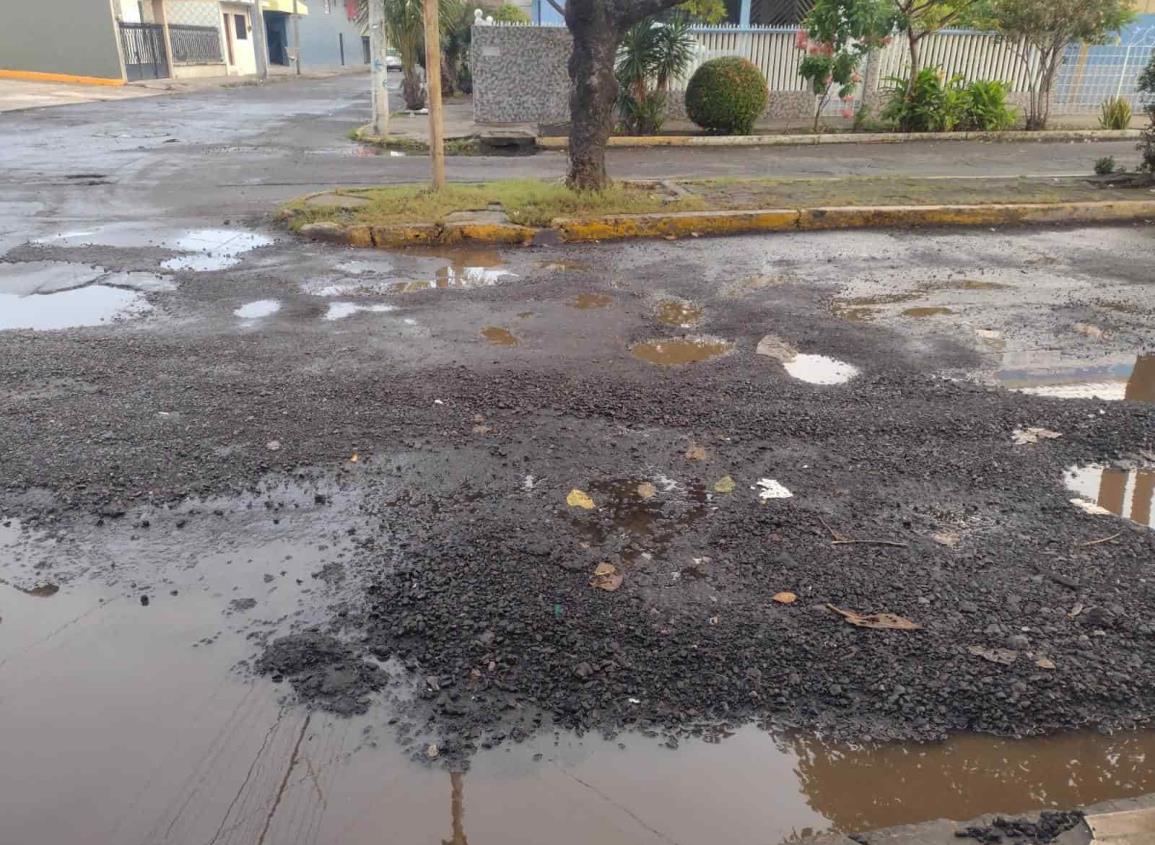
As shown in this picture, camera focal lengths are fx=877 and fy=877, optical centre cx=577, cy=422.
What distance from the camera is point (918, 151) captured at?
1545 centimetres

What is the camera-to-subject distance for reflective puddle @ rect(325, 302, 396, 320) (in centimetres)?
635

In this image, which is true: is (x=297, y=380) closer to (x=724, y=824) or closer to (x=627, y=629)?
(x=627, y=629)

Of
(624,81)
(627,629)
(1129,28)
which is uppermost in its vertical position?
(1129,28)

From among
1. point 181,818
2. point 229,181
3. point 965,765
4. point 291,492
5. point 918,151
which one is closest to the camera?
point 181,818

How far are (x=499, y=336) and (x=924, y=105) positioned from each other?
1457 cm

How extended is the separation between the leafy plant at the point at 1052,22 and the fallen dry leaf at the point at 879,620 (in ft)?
53.9

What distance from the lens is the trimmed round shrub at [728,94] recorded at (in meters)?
16.3

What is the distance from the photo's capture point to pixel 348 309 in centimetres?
650

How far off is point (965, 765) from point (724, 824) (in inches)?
29.2

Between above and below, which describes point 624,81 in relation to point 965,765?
above

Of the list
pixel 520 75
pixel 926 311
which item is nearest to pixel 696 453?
pixel 926 311

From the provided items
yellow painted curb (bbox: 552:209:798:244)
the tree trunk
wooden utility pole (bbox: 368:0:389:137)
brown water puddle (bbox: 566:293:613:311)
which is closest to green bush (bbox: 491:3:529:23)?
wooden utility pole (bbox: 368:0:389:137)

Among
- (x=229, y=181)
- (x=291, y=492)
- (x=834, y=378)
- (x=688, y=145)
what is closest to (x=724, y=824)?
(x=291, y=492)

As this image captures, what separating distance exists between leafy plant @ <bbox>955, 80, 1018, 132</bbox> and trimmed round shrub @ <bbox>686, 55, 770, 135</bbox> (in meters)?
3.96
